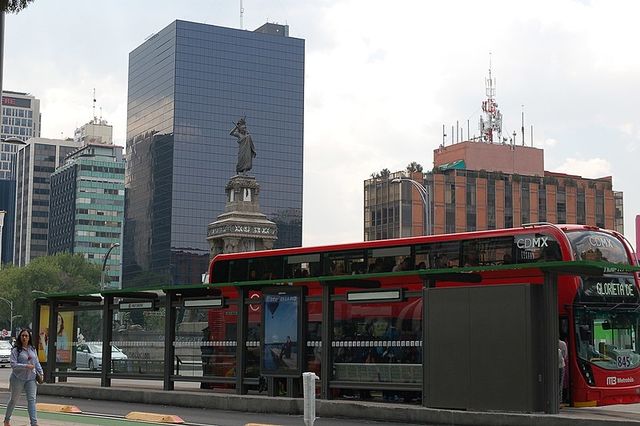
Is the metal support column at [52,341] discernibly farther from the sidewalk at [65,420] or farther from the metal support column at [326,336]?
the metal support column at [326,336]

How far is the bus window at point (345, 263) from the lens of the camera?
24828 mm

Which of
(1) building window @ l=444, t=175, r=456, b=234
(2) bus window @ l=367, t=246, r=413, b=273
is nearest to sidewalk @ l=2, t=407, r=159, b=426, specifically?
(2) bus window @ l=367, t=246, r=413, b=273

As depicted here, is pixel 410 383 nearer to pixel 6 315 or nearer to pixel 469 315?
pixel 469 315

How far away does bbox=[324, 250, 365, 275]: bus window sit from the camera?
81.5 feet

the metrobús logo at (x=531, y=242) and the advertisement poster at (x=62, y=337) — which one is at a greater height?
the metrobús logo at (x=531, y=242)

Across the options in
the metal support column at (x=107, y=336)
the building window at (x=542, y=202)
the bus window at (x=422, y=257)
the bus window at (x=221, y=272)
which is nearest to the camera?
the bus window at (x=422, y=257)

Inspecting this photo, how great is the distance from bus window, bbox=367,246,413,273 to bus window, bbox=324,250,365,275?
32 cm

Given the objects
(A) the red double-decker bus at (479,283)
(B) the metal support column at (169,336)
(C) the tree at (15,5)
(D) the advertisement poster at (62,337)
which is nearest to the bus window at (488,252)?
(A) the red double-decker bus at (479,283)

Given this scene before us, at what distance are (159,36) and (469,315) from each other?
585 feet

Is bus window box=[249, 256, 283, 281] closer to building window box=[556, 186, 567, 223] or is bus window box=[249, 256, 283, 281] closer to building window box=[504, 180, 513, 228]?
building window box=[504, 180, 513, 228]

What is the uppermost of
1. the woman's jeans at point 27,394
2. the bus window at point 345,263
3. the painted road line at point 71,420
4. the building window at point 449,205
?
the building window at point 449,205

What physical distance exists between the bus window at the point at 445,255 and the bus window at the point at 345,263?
77.9 inches

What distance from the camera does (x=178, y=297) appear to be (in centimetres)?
2452

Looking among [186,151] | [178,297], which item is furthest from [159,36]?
[178,297]
